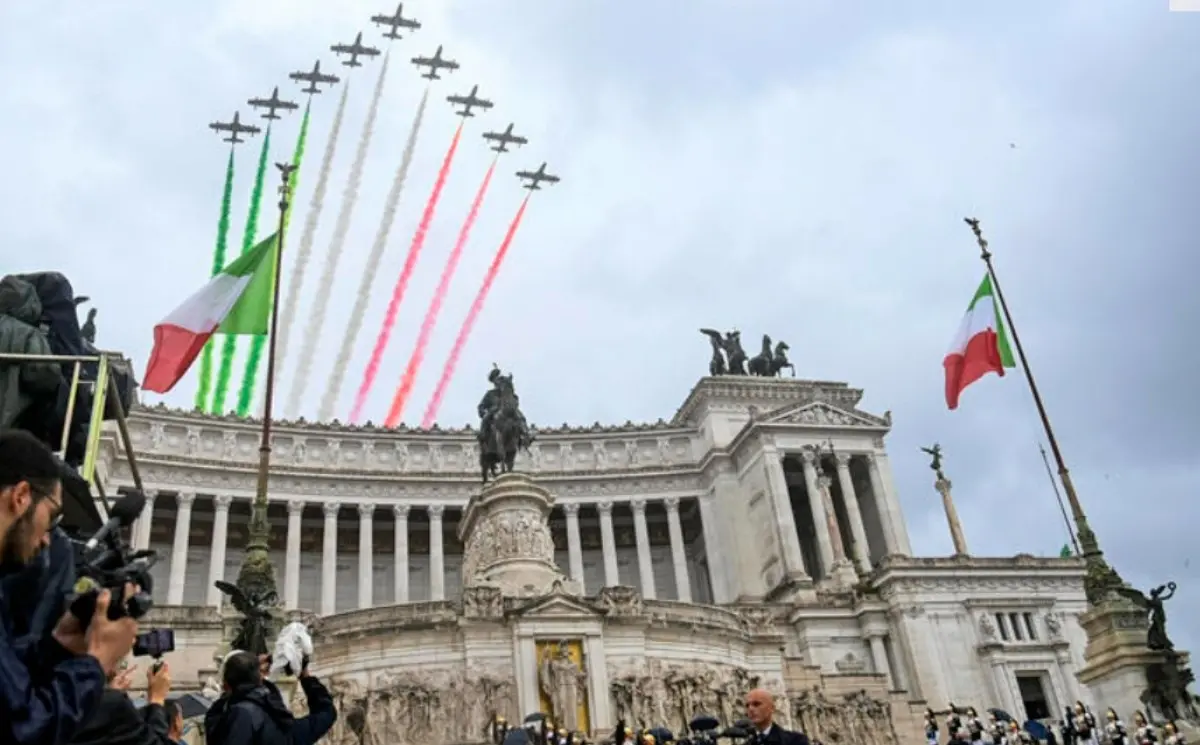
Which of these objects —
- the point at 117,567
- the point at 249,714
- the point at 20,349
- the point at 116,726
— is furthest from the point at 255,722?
the point at 20,349

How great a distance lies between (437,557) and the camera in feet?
227

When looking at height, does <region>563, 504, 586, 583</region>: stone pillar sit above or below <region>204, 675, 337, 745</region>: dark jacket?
above

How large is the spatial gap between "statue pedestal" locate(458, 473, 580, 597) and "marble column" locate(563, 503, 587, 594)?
30757mm

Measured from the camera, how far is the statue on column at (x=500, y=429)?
4125 cm

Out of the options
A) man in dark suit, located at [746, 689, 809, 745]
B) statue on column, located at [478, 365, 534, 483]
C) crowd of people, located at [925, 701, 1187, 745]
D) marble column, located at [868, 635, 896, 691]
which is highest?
statue on column, located at [478, 365, 534, 483]

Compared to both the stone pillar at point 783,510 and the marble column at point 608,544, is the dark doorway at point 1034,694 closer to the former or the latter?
the stone pillar at point 783,510

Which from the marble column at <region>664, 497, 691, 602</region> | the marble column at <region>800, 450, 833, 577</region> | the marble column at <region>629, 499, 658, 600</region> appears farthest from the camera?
the marble column at <region>664, 497, 691, 602</region>

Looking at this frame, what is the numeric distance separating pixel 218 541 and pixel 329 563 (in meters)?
7.39

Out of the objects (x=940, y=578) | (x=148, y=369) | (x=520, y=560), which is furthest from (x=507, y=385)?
(x=940, y=578)

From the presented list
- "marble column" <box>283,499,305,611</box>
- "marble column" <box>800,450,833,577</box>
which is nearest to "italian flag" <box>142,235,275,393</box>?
"marble column" <box>283,499,305,611</box>

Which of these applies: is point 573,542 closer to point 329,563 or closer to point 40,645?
point 329,563

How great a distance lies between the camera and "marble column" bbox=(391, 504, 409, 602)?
66125 mm

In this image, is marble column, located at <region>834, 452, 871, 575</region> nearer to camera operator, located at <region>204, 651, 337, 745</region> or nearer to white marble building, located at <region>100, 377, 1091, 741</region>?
white marble building, located at <region>100, 377, 1091, 741</region>

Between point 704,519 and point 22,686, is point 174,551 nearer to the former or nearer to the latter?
point 704,519
